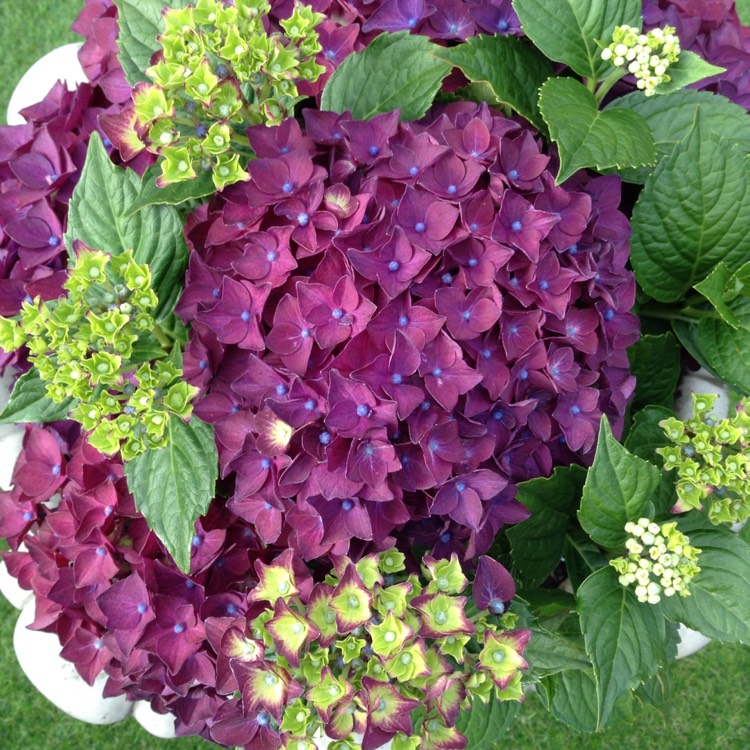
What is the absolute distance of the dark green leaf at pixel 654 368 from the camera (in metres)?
1.21

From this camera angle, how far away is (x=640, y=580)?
3.27ft

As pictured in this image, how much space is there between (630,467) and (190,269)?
1.99 ft

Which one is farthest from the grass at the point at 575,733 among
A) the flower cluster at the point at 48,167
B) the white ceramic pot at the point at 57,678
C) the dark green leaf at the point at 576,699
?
the flower cluster at the point at 48,167

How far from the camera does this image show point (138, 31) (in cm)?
111

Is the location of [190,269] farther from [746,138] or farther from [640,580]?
[746,138]

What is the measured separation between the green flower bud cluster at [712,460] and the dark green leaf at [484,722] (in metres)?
0.40

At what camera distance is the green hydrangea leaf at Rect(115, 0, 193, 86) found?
109 centimetres

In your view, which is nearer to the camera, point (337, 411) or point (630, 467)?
point (337, 411)

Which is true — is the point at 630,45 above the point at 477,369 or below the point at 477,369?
above

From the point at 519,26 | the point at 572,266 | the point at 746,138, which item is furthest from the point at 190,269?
the point at 746,138

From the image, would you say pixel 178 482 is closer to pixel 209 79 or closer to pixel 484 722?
pixel 209 79

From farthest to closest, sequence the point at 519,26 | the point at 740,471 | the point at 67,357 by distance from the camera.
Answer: the point at 519,26, the point at 740,471, the point at 67,357

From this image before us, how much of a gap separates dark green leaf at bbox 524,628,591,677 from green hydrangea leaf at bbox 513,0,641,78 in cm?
78

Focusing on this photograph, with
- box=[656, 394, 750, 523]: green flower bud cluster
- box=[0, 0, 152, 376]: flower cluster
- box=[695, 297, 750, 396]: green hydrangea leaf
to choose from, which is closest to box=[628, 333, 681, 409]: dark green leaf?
box=[695, 297, 750, 396]: green hydrangea leaf
